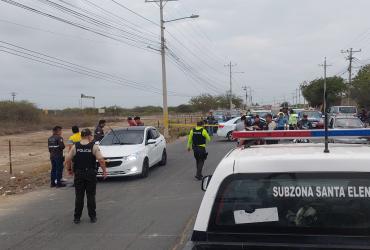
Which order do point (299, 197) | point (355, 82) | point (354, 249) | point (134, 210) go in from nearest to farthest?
point (354, 249)
point (299, 197)
point (134, 210)
point (355, 82)

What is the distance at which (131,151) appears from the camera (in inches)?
572

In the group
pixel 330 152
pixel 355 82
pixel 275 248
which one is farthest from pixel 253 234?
pixel 355 82

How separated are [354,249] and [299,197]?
407 mm

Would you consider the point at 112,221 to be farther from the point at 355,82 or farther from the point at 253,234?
the point at 355,82

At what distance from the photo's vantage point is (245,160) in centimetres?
307

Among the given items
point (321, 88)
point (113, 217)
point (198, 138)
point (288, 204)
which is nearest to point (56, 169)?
point (198, 138)

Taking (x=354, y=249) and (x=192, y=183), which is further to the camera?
(x=192, y=183)

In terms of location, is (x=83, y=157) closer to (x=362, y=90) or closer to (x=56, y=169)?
(x=56, y=169)

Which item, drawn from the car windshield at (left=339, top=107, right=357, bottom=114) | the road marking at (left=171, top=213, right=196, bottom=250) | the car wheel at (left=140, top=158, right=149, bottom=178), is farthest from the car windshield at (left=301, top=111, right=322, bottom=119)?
the road marking at (left=171, top=213, right=196, bottom=250)

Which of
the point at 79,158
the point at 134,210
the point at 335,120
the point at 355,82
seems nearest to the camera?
the point at 79,158

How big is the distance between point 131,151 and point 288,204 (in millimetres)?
11747

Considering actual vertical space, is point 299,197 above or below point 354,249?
above

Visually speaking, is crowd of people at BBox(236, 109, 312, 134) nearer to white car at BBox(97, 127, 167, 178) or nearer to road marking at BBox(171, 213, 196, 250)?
white car at BBox(97, 127, 167, 178)

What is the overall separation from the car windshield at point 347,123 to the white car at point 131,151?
7694mm
